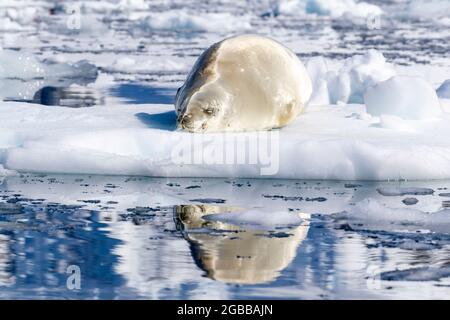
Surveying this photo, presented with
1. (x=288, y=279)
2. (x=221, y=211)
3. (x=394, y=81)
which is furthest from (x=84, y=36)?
(x=288, y=279)

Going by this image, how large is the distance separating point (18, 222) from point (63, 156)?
1.22 metres

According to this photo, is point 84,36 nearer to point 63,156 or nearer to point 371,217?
point 63,156

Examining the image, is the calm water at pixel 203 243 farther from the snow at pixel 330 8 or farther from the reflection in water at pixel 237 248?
the snow at pixel 330 8

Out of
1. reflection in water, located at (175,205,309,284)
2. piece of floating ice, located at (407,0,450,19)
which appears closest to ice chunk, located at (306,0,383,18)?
piece of floating ice, located at (407,0,450,19)

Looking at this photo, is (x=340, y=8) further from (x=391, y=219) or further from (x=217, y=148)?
(x=391, y=219)

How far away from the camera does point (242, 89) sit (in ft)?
24.5

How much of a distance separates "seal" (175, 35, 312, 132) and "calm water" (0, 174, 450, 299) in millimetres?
661

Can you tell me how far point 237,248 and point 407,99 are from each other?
298cm

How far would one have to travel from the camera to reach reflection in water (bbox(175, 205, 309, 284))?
4668 millimetres

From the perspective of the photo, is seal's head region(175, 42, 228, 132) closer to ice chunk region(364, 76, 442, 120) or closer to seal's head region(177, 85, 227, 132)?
seal's head region(177, 85, 227, 132)

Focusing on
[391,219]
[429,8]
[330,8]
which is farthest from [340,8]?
[391,219]
